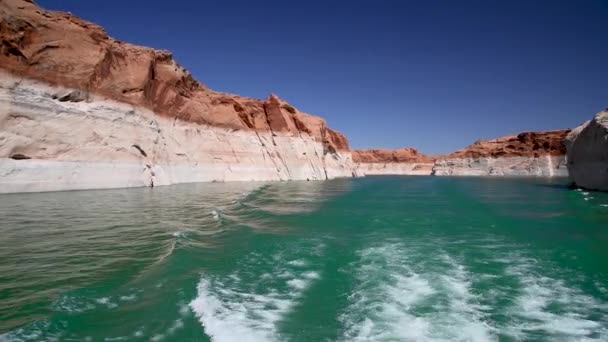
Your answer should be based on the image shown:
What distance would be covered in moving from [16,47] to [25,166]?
652 cm

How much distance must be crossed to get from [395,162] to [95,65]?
127713 mm

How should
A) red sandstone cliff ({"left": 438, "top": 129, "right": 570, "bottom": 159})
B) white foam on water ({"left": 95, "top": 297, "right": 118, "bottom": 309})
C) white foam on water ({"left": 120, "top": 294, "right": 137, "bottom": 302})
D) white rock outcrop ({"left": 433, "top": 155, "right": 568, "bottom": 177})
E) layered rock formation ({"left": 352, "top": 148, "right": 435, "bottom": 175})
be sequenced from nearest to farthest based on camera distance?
white foam on water ({"left": 95, "top": 297, "right": 118, "bottom": 309}) < white foam on water ({"left": 120, "top": 294, "right": 137, "bottom": 302}) < white rock outcrop ({"left": 433, "top": 155, "right": 568, "bottom": 177}) < red sandstone cliff ({"left": 438, "top": 129, "right": 570, "bottom": 159}) < layered rock formation ({"left": 352, "top": 148, "right": 435, "bottom": 175})

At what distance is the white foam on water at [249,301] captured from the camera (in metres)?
4.53

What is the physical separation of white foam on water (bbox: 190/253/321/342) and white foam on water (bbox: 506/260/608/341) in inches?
122

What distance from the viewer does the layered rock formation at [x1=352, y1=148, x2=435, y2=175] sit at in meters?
139

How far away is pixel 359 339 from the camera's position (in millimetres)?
Result: 4348

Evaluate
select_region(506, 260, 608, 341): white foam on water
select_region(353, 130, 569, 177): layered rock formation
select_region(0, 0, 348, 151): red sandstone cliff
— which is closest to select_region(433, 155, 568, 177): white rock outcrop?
Result: select_region(353, 130, 569, 177): layered rock formation

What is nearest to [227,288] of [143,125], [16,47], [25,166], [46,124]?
[25,166]

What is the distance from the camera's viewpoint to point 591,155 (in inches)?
1066

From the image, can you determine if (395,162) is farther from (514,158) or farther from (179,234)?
(179,234)

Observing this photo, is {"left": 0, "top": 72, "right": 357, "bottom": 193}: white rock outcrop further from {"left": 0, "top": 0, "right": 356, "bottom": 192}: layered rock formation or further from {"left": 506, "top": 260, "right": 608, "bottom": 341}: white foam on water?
{"left": 506, "top": 260, "right": 608, "bottom": 341}: white foam on water

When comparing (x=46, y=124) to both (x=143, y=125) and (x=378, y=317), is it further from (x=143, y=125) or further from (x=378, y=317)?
(x=378, y=317)

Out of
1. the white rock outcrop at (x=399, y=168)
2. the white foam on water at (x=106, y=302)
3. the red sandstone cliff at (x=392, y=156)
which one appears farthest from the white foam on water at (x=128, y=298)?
the red sandstone cliff at (x=392, y=156)

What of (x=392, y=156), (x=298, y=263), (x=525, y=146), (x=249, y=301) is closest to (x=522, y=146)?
(x=525, y=146)
